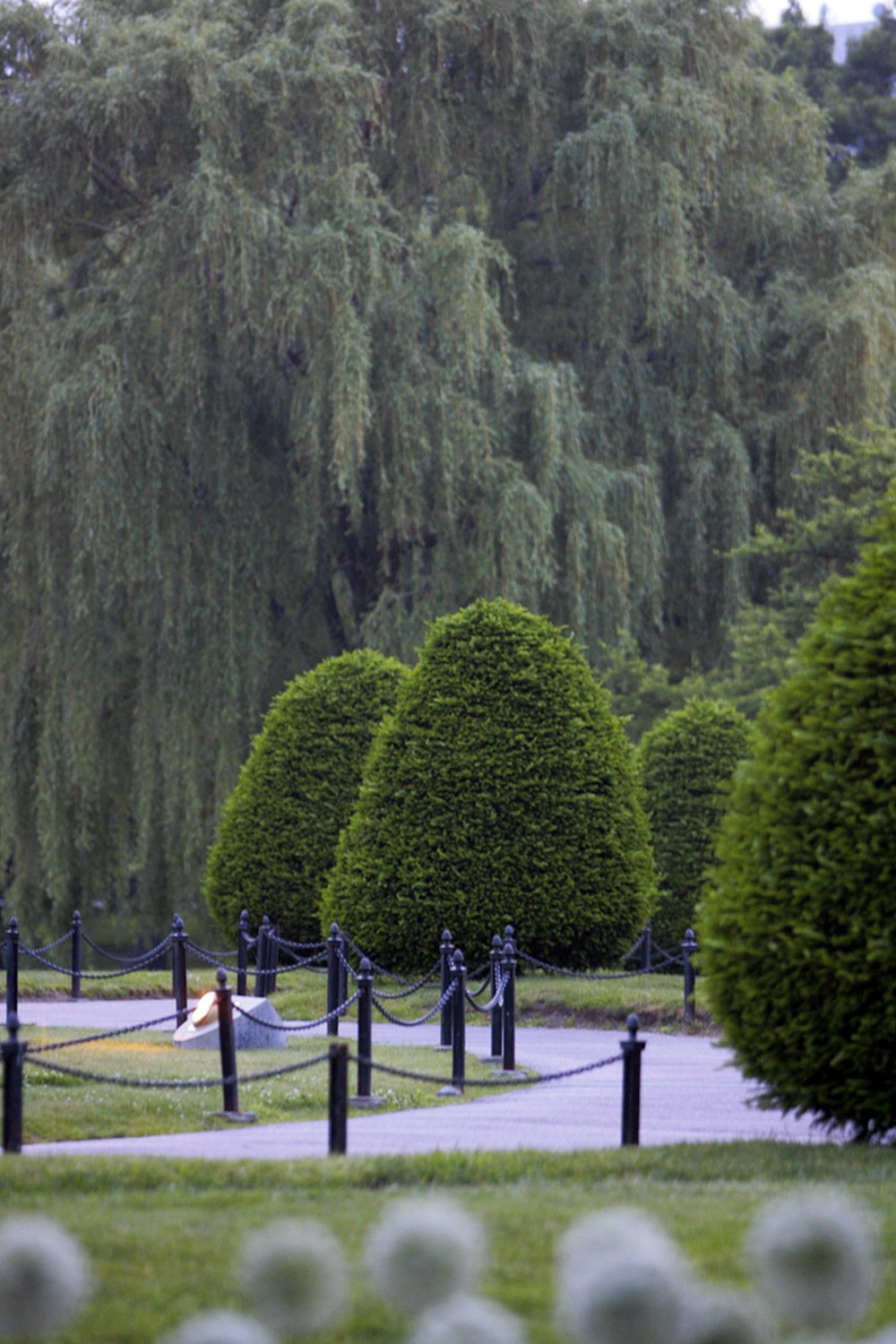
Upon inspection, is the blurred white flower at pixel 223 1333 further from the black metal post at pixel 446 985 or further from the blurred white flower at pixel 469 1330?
the black metal post at pixel 446 985

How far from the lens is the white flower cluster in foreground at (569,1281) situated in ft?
4.75

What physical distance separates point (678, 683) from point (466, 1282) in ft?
77.3

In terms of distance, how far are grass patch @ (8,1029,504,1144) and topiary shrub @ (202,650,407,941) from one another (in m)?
5.77

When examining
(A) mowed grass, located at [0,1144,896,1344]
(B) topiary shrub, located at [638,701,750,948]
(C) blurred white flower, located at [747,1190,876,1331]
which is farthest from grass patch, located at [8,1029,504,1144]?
(B) topiary shrub, located at [638,701,750,948]

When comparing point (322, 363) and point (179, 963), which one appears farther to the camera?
point (322, 363)

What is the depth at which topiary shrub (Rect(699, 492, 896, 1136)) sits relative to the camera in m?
7.39

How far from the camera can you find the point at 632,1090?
7.93 metres

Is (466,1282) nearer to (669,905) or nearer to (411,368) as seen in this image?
(669,905)

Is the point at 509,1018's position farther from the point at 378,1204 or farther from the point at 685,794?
the point at 685,794

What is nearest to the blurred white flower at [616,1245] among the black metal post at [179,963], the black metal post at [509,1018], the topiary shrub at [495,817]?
the black metal post at [509,1018]

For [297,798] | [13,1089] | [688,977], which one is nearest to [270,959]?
[297,798]

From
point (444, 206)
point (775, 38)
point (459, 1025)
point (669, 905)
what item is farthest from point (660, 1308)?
point (775, 38)

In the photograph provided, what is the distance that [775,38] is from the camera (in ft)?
132

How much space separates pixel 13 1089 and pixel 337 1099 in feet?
4.57
